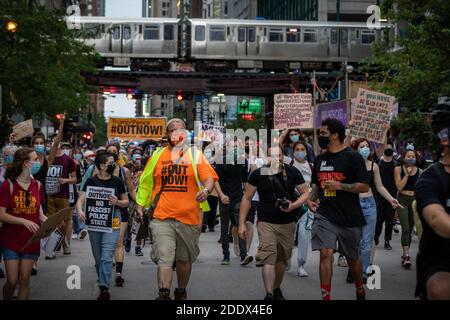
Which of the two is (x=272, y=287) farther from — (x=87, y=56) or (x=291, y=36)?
(x=291, y=36)

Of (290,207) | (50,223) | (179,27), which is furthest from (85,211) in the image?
(179,27)

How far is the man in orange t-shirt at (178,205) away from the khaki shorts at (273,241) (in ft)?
2.72

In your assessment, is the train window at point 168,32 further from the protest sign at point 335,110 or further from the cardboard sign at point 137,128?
the protest sign at point 335,110

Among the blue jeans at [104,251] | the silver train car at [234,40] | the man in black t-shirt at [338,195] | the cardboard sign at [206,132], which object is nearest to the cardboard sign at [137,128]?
the cardboard sign at [206,132]

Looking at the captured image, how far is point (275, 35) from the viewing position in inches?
2192

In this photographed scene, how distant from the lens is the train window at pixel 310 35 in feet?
182

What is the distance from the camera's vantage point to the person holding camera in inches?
368

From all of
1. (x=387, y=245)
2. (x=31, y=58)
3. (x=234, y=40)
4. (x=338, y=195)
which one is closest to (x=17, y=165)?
(x=338, y=195)

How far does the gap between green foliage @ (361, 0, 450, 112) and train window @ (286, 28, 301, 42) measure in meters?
37.2

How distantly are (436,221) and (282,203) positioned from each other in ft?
15.3

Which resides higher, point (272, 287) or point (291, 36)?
point (291, 36)

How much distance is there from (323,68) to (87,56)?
77.8ft

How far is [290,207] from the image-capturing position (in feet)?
31.1
